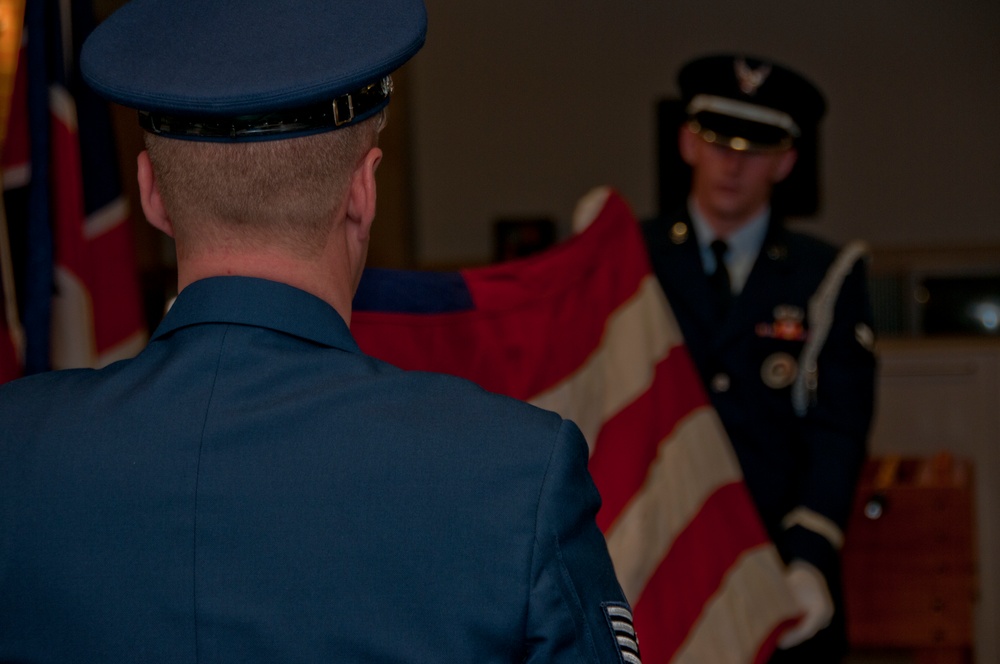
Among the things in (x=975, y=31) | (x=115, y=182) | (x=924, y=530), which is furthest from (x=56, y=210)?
(x=975, y=31)

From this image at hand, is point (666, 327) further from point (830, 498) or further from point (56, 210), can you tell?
point (56, 210)

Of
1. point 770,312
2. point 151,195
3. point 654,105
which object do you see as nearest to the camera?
point 151,195

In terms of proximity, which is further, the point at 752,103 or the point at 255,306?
the point at 752,103

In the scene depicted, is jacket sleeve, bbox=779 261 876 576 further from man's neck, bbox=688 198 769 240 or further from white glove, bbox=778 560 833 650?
man's neck, bbox=688 198 769 240

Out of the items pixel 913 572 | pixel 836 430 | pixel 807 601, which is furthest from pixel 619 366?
pixel 913 572

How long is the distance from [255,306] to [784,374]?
145 cm

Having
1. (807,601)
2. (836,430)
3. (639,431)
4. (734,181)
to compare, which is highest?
(734,181)

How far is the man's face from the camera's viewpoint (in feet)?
6.93

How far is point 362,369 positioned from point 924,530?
1993mm

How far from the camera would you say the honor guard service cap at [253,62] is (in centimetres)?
76

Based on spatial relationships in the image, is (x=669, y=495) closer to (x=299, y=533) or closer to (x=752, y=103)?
(x=299, y=533)

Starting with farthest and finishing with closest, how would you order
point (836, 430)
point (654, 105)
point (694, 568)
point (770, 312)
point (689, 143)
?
point (654, 105) → point (689, 143) → point (770, 312) → point (836, 430) → point (694, 568)

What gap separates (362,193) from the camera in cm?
82

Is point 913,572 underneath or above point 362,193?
underneath
